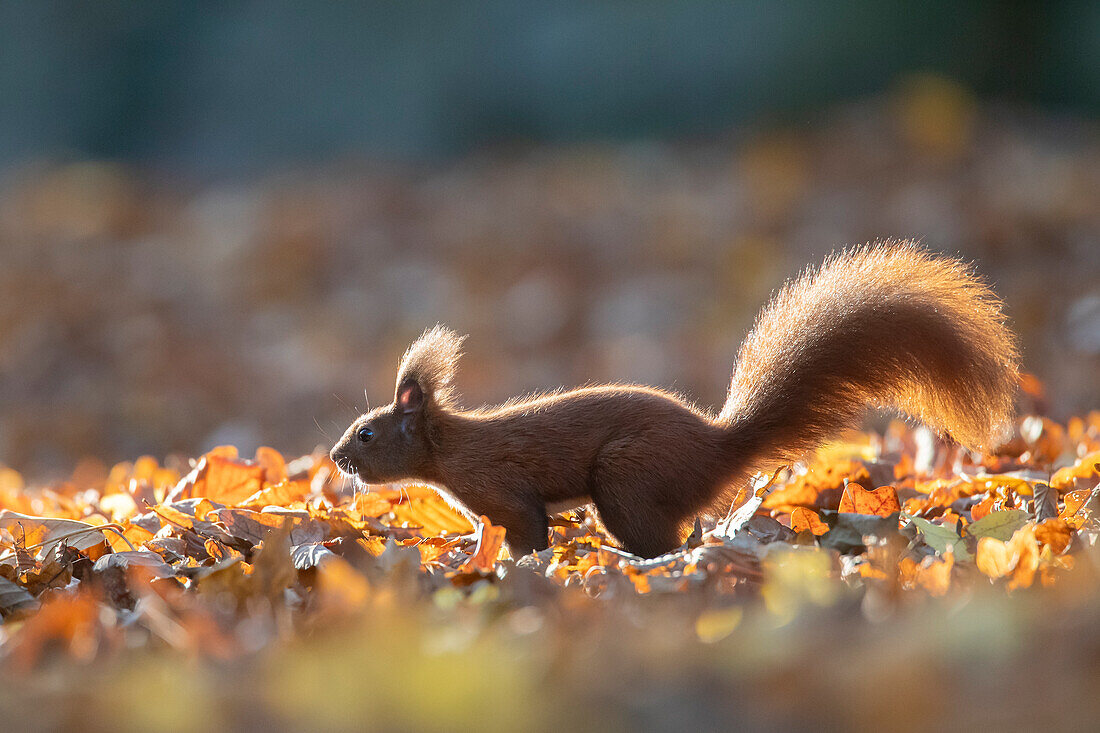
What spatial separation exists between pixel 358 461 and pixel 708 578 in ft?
4.26

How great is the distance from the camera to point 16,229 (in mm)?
10234

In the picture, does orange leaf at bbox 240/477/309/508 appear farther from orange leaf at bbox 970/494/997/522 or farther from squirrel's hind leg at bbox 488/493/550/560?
orange leaf at bbox 970/494/997/522

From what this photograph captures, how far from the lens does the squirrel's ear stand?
305cm

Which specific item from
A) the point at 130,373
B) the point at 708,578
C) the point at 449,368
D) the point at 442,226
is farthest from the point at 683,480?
the point at 442,226

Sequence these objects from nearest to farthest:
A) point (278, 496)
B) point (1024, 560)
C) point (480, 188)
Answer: point (1024, 560), point (278, 496), point (480, 188)

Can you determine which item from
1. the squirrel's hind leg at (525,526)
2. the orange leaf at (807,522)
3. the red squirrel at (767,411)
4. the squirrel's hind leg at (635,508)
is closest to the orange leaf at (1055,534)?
the red squirrel at (767,411)

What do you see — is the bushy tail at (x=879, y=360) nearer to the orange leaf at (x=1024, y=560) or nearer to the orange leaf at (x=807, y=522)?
the orange leaf at (x=807, y=522)

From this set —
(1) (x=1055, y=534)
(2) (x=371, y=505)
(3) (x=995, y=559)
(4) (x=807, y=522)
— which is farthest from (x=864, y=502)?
(2) (x=371, y=505)

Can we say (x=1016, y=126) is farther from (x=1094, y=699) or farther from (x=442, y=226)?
(x=1094, y=699)

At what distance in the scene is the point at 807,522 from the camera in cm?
250

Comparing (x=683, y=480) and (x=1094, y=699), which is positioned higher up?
(x=683, y=480)

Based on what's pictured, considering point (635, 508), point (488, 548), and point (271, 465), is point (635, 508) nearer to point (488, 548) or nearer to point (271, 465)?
point (488, 548)

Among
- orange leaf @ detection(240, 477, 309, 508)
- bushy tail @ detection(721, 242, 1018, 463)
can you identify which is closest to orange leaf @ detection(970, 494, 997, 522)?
bushy tail @ detection(721, 242, 1018, 463)

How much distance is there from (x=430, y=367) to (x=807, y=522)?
1.13m
